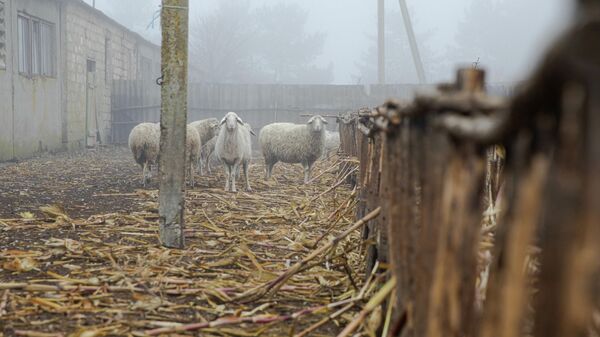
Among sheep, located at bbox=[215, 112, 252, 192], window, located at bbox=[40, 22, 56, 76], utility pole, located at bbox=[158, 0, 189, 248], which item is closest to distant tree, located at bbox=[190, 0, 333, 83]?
window, located at bbox=[40, 22, 56, 76]

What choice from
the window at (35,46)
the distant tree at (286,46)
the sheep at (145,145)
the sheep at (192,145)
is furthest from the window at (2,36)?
the distant tree at (286,46)

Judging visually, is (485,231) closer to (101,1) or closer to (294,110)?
(294,110)

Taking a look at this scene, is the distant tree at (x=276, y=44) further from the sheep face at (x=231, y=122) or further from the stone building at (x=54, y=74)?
the sheep face at (x=231, y=122)

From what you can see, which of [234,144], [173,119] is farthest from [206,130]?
[173,119]

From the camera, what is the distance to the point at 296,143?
11.7 m

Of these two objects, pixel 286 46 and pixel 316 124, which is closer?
pixel 316 124

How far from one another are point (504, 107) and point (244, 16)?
7802 cm

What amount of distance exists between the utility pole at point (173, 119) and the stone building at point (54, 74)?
9245 millimetres

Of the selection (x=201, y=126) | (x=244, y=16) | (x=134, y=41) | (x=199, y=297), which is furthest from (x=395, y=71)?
(x=199, y=297)

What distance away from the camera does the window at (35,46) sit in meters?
14.5

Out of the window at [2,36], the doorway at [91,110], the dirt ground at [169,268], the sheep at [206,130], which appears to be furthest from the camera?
the doorway at [91,110]

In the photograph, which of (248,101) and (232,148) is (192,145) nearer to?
(232,148)

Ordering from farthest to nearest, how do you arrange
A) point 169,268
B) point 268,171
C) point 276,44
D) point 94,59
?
point 276,44, point 94,59, point 268,171, point 169,268

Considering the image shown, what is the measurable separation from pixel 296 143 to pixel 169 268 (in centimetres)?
729
